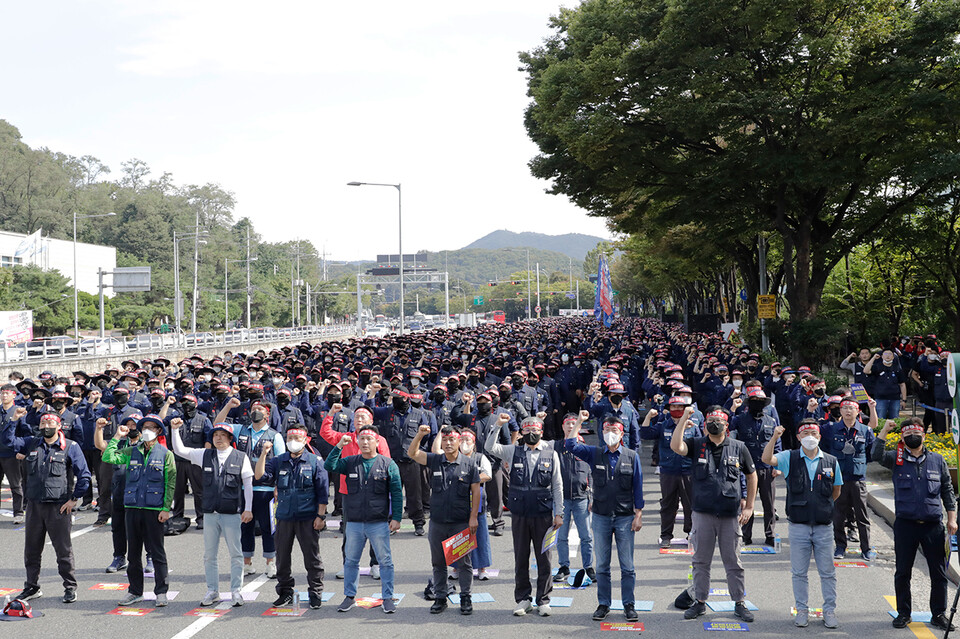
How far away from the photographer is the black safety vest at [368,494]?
27.2 ft

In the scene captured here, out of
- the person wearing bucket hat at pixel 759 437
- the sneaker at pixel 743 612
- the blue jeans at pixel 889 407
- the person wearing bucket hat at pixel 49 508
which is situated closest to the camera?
the sneaker at pixel 743 612

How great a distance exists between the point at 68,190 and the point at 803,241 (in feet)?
332

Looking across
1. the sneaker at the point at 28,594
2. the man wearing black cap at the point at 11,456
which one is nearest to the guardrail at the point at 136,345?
the man wearing black cap at the point at 11,456

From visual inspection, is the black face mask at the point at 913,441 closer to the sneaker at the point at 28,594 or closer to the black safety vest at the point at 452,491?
the black safety vest at the point at 452,491

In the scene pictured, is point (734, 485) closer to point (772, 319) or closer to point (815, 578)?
point (815, 578)

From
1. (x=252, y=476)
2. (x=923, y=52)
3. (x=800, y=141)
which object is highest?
(x=923, y=52)

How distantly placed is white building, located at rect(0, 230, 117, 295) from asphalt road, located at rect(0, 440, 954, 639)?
6197 cm

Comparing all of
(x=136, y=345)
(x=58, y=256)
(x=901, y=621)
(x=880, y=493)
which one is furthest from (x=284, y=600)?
(x=58, y=256)

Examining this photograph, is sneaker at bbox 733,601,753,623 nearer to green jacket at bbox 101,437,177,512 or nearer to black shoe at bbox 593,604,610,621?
black shoe at bbox 593,604,610,621

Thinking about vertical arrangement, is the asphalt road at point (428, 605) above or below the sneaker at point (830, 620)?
below

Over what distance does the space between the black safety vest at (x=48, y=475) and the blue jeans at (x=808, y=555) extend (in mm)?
6910

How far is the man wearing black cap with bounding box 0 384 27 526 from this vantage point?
40.8 feet

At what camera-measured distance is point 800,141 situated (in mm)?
21688

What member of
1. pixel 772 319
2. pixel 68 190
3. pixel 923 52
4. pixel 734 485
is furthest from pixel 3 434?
pixel 68 190
